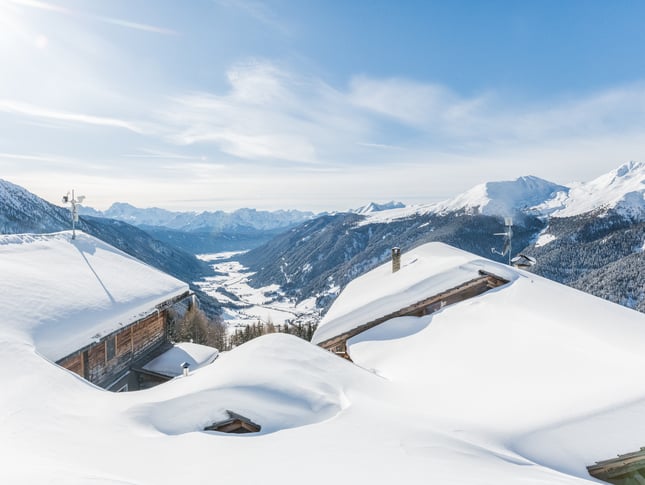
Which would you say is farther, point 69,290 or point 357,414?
point 69,290

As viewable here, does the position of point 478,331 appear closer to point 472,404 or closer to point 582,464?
point 472,404

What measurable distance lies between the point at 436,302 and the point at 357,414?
7.85 meters

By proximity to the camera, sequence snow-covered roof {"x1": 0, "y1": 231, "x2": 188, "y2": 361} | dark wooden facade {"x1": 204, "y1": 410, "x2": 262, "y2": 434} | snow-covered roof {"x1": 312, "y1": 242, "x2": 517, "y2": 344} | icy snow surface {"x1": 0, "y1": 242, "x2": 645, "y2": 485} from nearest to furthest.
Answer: icy snow surface {"x1": 0, "y1": 242, "x2": 645, "y2": 485} < dark wooden facade {"x1": 204, "y1": 410, "x2": 262, "y2": 434} < snow-covered roof {"x1": 0, "y1": 231, "x2": 188, "y2": 361} < snow-covered roof {"x1": 312, "y1": 242, "x2": 517, "y2": 344}

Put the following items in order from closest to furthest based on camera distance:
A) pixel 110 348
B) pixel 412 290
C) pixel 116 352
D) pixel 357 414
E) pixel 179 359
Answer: pixel 357 414 → pixel 110 348 → pixel 412 290 → pixel 116 352 → pixel 179 359

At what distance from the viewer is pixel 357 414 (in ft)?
18.5

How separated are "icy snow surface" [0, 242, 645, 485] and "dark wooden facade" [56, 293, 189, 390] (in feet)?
11.1

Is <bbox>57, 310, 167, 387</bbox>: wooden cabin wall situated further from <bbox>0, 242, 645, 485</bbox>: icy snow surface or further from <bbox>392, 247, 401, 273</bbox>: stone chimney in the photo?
<bbox>392, 247, 401, 273</bbox>: stone chimney

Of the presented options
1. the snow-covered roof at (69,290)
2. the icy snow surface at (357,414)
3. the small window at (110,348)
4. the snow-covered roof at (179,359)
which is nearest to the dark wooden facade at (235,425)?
the icy snow surface at (357,414)

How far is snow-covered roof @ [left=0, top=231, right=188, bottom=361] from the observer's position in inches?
343

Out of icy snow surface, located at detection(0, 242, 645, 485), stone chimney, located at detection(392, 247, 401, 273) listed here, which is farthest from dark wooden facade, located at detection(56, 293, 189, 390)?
stone chimney, located at detection(392, 247, 401, 273)

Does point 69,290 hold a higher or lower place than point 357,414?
higher

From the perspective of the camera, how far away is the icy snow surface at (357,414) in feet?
12.9

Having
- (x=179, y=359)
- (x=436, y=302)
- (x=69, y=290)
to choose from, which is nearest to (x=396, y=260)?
(x=436, y=302)

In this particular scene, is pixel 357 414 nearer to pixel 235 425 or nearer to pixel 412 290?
pixel 235 425
